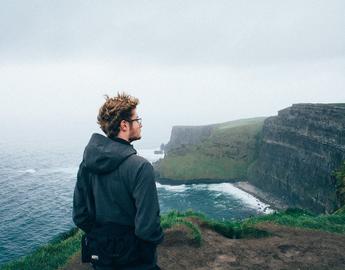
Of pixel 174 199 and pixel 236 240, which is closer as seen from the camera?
Result: pixel 236 240

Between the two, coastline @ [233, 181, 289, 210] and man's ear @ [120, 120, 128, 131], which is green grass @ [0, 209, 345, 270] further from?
coastline @ [233, 181, 289, 210]

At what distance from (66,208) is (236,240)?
62.8 m

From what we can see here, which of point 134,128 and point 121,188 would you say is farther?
point 134,128

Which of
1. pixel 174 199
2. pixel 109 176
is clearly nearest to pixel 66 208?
pixel 174 199

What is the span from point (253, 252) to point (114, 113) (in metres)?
8.85

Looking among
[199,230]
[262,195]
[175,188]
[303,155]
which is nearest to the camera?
[199,230]

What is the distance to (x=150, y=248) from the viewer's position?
14.0 ft

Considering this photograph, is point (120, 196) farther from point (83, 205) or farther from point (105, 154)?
point (83, 205)

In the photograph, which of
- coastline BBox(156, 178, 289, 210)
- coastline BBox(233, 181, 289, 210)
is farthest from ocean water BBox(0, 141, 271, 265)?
coastline BBox(156, 178, 289, 210)

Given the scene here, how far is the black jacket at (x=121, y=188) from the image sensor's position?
4082 mm

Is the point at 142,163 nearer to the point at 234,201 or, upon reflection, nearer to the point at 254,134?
the point at 234,201

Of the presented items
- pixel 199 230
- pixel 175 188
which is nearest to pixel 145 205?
pixel 199 230

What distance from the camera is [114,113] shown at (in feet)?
14.6

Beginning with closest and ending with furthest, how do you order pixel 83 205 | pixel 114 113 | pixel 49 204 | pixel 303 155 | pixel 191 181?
1. pixel 114 113
2. pixel 83 205
3. pixel 49 204
4. pixel 303 155
5. pixel 191 181
